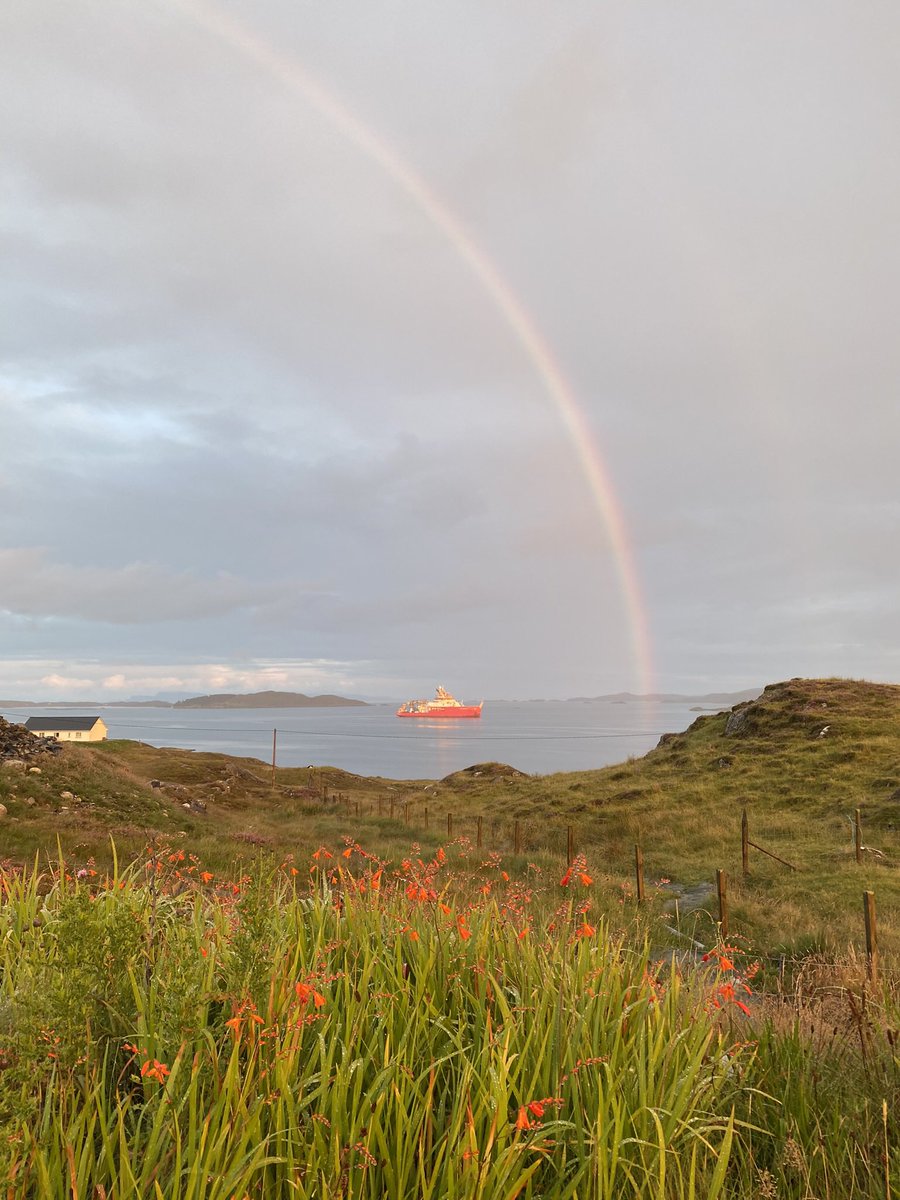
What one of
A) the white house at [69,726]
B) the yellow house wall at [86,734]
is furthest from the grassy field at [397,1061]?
the white house at [69,726]

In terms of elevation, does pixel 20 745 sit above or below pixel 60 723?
above

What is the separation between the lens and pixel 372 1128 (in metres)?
2.93

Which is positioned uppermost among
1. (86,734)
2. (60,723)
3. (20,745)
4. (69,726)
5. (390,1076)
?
(390,1076)

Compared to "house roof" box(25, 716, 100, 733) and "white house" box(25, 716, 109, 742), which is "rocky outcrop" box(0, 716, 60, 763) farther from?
"house roof" box(25, 716, 100, 733)

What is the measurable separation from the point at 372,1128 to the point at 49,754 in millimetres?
28399

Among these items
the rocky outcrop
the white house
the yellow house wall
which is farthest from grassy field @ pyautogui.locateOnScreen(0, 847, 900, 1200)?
the white house

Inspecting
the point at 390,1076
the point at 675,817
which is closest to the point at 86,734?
the point at 675,817

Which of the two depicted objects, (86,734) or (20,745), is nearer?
(20,745)

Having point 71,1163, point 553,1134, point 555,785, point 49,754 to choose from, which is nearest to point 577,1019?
point 553,1134

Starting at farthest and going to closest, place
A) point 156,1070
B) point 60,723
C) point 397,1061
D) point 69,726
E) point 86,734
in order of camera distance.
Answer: point 86,734
point 60,723
point 69,726
point 397,1061
point 156,1070

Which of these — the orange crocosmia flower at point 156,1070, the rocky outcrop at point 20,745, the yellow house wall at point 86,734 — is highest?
the orange crocosmia flower at point 156,1070

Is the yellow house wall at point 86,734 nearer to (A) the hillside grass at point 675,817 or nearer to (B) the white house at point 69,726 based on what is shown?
(B) the white house at point 69,726

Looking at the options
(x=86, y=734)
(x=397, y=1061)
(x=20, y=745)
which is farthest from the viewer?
(x=86, y=734)

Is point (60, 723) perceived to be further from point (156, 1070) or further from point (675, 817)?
point (156, 1070)
